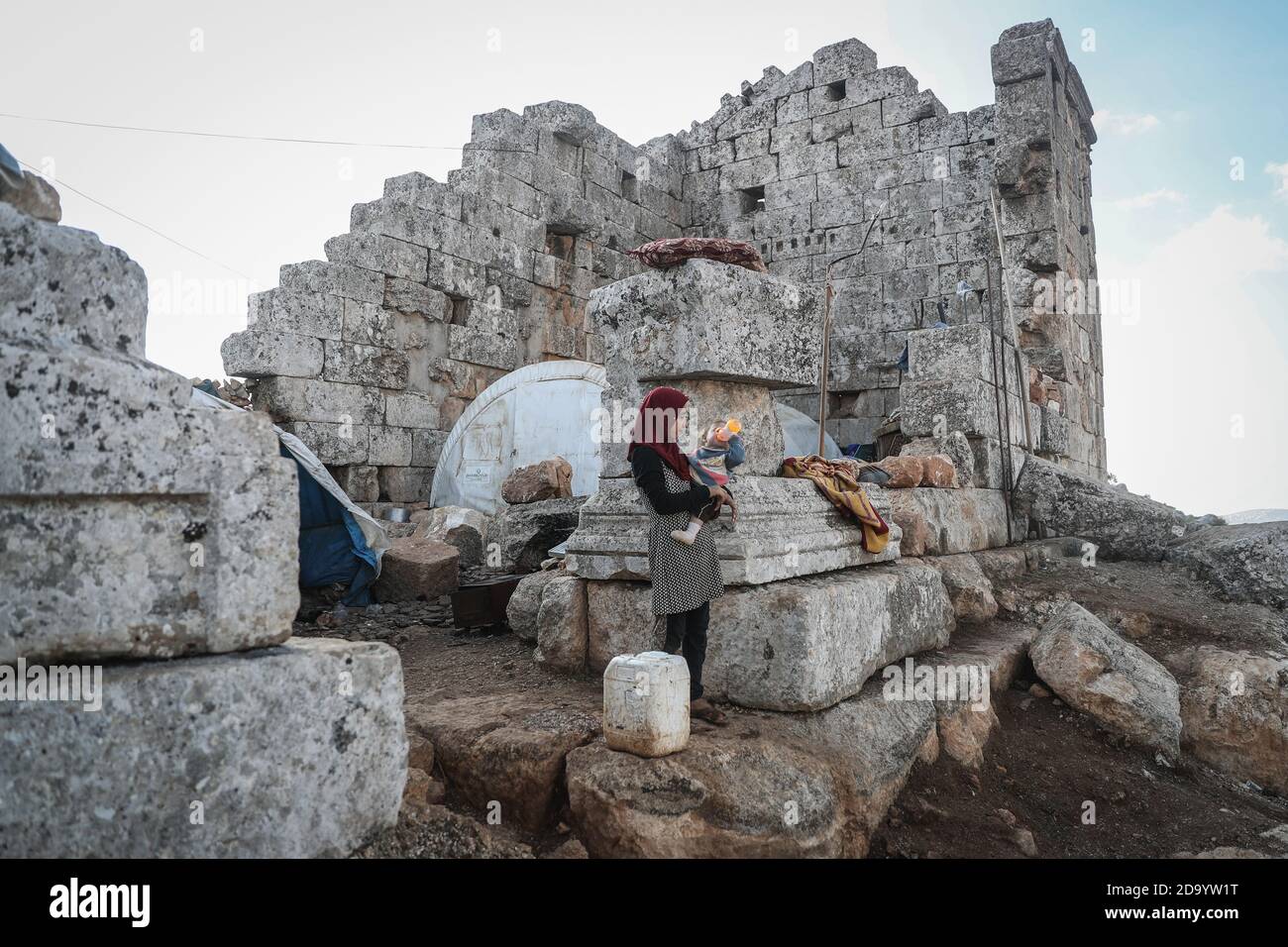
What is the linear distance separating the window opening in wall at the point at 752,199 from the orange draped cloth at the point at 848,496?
7.75m

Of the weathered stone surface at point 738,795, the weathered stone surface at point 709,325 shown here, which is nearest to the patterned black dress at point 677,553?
the weathered stone surface at point 738,795

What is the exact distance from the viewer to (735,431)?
426cm

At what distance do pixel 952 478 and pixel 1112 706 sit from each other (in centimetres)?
235

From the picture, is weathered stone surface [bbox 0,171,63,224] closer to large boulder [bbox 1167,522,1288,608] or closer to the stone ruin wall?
the stone ruin wall

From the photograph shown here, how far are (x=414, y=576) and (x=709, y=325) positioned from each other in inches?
135

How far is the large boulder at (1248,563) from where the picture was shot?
6117 mm

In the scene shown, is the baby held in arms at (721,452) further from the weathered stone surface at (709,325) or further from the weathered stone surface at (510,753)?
the weathered stone surface at (510,753)

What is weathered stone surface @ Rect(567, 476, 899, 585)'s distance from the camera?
3965mm

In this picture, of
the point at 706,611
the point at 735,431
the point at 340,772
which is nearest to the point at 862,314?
the point at 735,431

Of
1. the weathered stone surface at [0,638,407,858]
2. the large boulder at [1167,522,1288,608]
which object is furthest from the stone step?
the large boulder at [1167,522,1288,608]

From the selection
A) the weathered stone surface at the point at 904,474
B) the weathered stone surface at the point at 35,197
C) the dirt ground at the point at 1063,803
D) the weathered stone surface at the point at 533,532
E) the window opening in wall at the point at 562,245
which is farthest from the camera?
the window opening in wall at the point at 562,245

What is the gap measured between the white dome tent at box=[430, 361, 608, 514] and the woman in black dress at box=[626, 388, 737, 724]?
4047mm

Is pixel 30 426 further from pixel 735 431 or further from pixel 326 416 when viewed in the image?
pixel 326 416

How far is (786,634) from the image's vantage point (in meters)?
3.74
